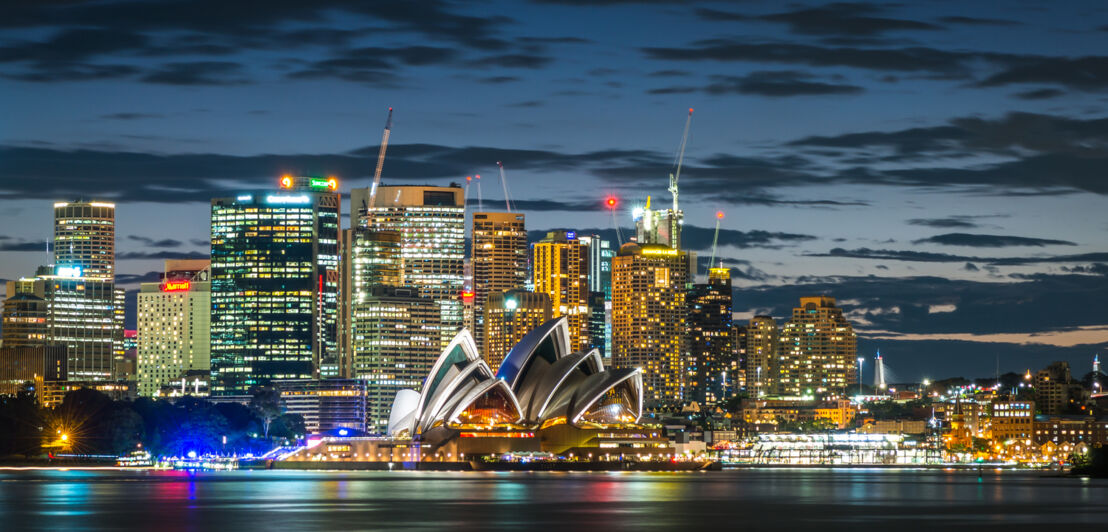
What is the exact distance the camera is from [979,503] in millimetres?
111375

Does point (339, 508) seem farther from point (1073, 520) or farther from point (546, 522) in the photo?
point (1073, 520)

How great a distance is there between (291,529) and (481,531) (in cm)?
923

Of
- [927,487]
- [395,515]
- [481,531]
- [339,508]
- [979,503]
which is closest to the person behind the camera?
[481,531]

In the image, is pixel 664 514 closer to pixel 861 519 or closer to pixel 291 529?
pixel 861 519

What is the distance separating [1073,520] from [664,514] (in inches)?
877

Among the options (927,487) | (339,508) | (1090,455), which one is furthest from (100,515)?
(1090,455)

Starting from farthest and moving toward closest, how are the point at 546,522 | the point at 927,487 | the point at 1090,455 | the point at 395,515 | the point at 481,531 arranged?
1. the point at 1090,455
2. the point at 927,487
3. the point at 395,515
4. the point at 546,522
5. the point at 481,531

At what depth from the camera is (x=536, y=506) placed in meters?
102

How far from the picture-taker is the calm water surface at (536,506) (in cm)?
8319

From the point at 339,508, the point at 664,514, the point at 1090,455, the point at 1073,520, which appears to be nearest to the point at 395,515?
the point at 339,508

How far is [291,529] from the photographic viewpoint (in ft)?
257

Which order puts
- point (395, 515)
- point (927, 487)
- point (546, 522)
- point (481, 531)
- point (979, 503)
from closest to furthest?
point (481, 531) < point (546, 522) < point (395, 515) < point (979, 503) < point (927, 487)

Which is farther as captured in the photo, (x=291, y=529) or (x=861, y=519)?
(x=861, y=519)

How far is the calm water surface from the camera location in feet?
273
